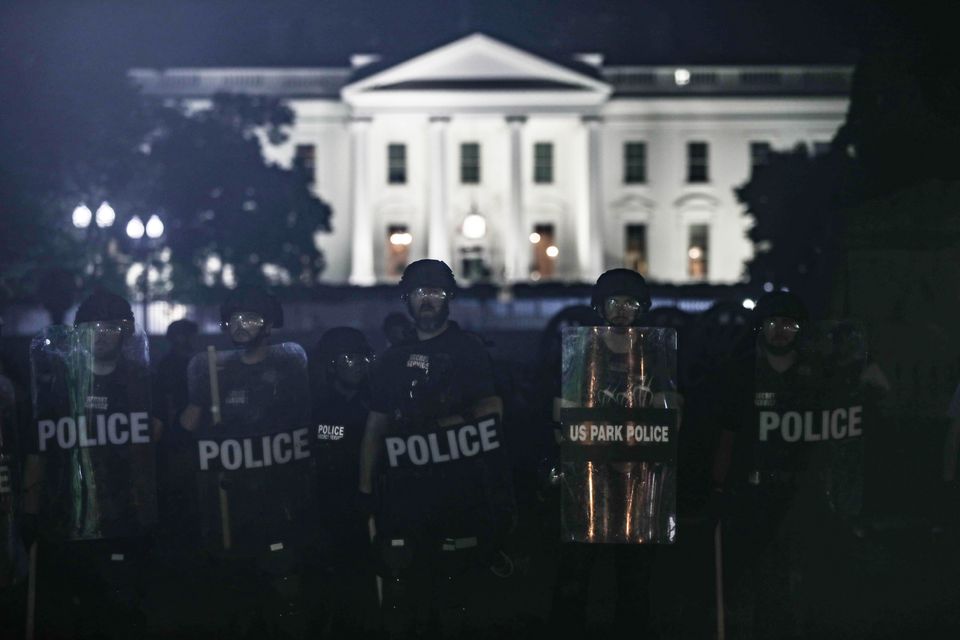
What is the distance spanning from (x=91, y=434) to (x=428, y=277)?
68.7 inches

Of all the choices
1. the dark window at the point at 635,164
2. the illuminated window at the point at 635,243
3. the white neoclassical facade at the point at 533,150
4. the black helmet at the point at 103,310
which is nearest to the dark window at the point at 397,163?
the white neoclassical facade at the point at 533,150

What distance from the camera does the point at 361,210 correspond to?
55.7 metres

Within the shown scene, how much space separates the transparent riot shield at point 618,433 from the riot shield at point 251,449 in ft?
4.05

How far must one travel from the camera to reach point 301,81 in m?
57.8

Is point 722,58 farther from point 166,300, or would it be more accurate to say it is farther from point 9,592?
point 9,592

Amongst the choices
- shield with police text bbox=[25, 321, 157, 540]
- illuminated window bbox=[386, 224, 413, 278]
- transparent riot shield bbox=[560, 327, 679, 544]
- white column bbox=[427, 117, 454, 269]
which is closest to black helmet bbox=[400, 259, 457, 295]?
transparent riot shield bbox=[560, 327, 679, 544]

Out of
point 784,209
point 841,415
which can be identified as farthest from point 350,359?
point 784,209

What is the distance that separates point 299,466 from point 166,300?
27771 millimetres

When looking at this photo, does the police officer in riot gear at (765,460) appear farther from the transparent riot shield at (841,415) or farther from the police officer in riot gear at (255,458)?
the police officer in riot gear at (255,458)

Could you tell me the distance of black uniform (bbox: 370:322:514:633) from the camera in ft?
18.9

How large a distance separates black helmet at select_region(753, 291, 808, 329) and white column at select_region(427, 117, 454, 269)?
A: 4892 cm

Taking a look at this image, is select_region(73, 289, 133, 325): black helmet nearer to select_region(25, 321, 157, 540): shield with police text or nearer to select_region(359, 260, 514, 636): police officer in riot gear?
select_region(25, 321, 157, 540): shield with police text

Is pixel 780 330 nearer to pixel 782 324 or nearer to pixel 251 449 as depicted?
pixel 782 324

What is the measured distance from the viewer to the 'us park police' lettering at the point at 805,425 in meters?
6.18
